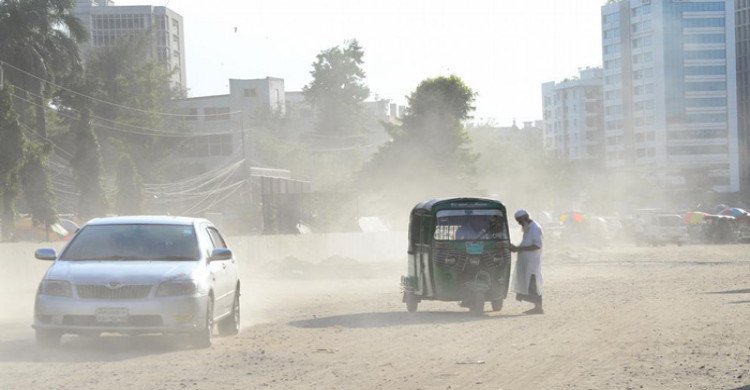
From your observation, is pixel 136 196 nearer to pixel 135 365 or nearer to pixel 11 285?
pixel 11 285

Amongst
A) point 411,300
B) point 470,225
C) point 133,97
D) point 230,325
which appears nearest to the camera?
point 230,325

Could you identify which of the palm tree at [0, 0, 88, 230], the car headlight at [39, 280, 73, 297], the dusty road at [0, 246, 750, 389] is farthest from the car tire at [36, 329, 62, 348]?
the palm tree at [0, 0, 88, 230]

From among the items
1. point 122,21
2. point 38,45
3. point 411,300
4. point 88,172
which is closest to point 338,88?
point 122,21

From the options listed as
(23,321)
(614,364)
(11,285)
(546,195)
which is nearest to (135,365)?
(614,364)

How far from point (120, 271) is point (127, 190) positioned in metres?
37.9

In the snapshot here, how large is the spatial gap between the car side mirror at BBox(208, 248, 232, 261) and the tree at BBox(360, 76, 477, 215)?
5582 centimetres

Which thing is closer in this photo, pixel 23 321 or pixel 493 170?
pixel 23 321

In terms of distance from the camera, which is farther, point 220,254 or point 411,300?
point 411,300

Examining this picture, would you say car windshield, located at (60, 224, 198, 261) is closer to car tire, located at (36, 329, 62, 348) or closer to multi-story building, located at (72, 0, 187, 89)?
car tire, located at (36, 329, 62, 348)

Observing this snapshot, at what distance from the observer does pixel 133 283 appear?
534 inches

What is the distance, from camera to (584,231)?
2685 inches

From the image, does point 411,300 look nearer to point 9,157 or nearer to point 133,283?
point 133,283

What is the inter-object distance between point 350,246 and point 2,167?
633 inches

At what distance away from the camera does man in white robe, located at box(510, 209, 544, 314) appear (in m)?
19.9
